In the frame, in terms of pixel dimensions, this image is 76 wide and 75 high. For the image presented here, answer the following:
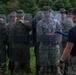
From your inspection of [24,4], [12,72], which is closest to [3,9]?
[24,4]

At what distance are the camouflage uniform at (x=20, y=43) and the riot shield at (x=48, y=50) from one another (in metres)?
0.45

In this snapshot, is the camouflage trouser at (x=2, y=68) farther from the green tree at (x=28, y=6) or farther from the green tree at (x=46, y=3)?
the green tree at (x=46, y=3)

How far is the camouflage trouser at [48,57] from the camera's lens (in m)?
9.62

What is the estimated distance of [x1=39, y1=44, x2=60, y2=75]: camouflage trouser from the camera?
379 inches

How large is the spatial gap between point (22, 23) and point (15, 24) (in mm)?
205

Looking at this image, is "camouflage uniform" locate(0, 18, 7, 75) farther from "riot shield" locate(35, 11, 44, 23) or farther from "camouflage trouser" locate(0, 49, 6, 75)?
"riot shield" locate(35, 11, 44, 23)

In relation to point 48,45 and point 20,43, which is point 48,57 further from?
point 20,43

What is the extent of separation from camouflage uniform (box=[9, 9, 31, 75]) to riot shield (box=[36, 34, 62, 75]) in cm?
45

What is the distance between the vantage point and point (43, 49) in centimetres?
965

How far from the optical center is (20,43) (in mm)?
9984

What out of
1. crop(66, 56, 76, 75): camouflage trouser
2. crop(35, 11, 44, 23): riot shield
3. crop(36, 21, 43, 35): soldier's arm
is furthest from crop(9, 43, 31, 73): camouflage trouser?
crop(66, 56, 76, 75): camouflage trouser

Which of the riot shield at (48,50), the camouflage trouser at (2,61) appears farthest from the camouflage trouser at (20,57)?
the riot shield at (48,50)

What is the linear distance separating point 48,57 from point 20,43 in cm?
86

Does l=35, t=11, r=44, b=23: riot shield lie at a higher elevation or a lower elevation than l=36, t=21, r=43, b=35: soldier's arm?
higher
